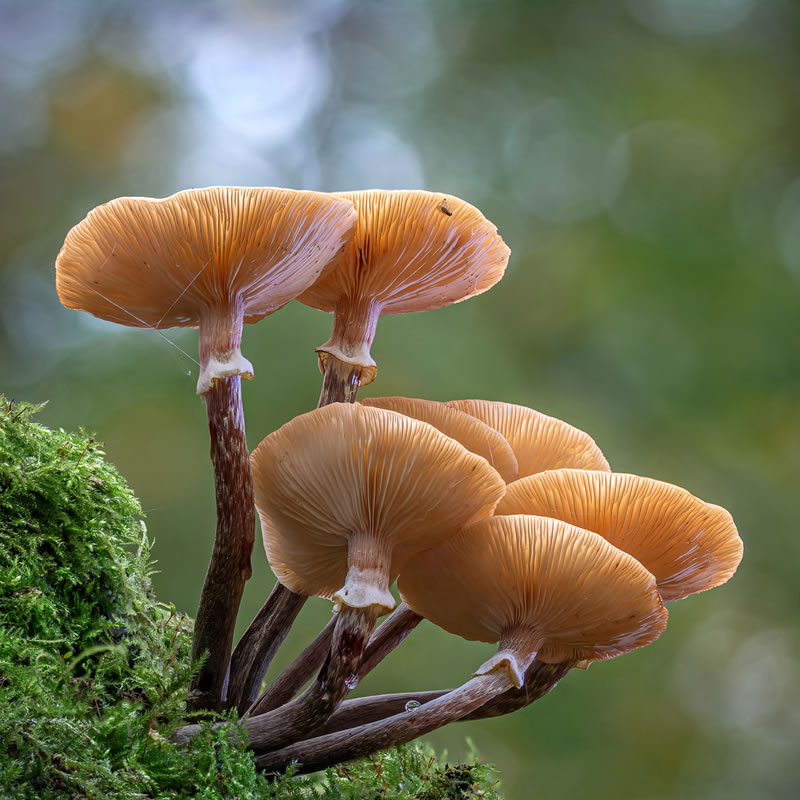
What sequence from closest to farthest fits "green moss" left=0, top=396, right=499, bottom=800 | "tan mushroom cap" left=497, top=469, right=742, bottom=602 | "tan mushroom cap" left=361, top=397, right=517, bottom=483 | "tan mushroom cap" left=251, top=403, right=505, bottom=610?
"green moss" left=0, top=396, right=499, bottom=800
"tan mushroom cap" left=251, top=403, right=505, bottom=610
"tan mushroom cap" left=497, top=469, right=742, bottom=602
"tan mushroom cap" left=361, top=397, right=517, bottom=483

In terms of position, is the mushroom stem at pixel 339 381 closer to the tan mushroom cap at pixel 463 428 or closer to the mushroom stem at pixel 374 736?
the tan mushroom cap at pixel 463 428

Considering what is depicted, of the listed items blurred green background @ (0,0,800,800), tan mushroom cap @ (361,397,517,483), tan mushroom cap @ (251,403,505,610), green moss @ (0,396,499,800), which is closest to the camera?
green moss @ (0,396,499,800)

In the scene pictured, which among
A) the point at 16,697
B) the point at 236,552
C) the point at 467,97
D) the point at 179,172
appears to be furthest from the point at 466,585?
the point at 467,97

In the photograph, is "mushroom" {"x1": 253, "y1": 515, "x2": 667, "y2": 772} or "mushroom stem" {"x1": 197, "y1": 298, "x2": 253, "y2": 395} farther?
"mushroom stem" {"x1": 197, "y1": 298, "x2": 253, "y2": 395}

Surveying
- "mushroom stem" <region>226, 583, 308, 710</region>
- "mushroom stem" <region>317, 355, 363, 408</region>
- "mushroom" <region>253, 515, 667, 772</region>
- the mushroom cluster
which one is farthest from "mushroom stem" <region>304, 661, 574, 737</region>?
"mushroom stem" <region>317, 355, 363, 408</region>

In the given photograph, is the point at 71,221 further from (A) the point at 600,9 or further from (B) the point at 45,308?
(A) the point at 600,9

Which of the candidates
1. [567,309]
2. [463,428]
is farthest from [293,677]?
[567,309]

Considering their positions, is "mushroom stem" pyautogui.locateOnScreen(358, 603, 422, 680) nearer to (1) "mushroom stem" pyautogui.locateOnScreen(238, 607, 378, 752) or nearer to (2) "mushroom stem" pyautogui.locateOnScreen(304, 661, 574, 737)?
(2) "mushroom stem" pyautogui.locateOnScreen(304, 661, 574, 737)
